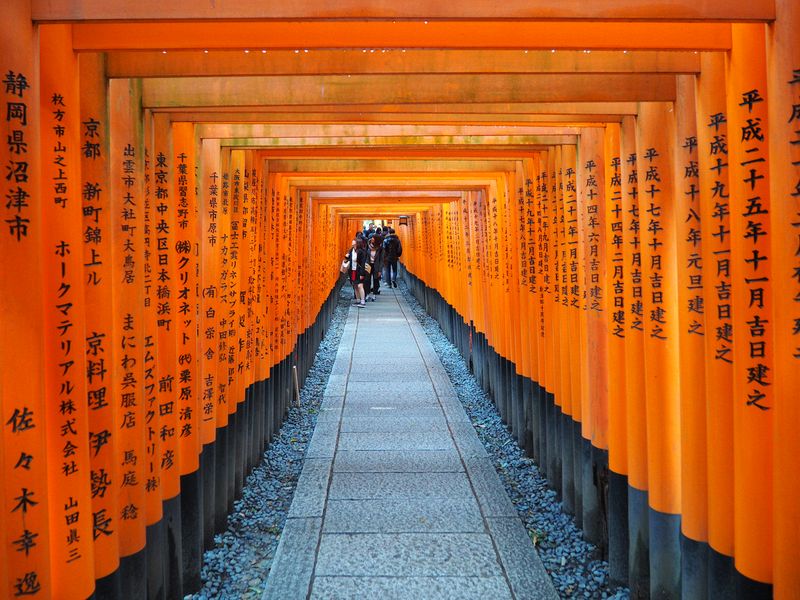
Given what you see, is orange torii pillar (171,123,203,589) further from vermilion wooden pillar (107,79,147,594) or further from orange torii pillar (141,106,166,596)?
vermilion wooden pillar (107,79,147,594)

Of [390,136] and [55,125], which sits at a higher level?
[390,136]

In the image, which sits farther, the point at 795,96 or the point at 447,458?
the point at 447,458

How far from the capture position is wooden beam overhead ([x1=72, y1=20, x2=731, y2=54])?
8.02 ft

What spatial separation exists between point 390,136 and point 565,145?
126cm

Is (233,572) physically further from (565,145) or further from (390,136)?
(565,145)

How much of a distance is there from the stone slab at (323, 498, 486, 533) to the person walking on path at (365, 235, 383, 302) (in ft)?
47.9

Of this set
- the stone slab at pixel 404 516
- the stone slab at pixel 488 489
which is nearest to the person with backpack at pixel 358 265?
the stone slab at pixel 488 489

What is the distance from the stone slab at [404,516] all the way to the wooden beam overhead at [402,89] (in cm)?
294

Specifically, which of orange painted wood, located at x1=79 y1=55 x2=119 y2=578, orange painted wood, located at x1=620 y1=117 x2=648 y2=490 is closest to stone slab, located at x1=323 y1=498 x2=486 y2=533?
orange painted wood, located at x1=620 y1=117 x2=648 y2=490

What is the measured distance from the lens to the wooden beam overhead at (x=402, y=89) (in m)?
3.18

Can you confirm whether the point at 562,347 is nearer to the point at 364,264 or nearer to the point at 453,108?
the point at 453,108

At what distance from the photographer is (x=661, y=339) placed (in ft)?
11.2

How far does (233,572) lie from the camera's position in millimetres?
4531

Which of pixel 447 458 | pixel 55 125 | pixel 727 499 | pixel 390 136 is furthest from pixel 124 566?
pixel 447 458
